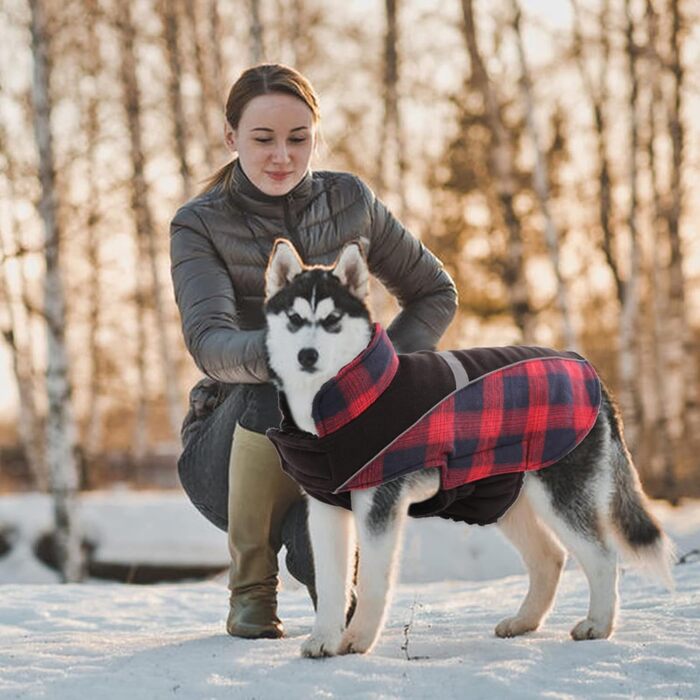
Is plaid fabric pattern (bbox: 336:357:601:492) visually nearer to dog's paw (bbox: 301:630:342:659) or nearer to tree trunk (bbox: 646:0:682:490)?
dog's paw (bbox: 301:630:342:659)

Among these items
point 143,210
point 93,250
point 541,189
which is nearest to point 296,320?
point 541,189

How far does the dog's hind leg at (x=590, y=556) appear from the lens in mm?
3765

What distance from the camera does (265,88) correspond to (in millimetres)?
3871

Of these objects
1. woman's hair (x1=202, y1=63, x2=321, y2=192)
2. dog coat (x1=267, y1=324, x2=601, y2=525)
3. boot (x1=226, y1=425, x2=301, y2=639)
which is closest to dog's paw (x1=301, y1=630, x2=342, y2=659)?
dog coat (x1=267, y1=324, x2=601, y2=525)

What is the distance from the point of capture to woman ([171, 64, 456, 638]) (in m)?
3.88

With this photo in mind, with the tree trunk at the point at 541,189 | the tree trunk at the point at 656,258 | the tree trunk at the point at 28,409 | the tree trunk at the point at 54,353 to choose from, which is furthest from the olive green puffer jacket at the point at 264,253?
the tree trunk at the point at 28,409

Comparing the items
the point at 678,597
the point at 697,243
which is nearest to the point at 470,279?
the point at 697,243

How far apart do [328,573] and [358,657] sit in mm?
286

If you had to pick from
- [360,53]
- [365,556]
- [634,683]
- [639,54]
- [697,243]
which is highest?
[360,53]

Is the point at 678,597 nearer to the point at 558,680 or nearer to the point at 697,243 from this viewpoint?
the point at 558,680

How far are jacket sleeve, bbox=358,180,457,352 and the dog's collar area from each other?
760mm

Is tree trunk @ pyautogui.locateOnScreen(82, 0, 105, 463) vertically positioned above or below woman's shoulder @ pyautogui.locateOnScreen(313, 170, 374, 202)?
above

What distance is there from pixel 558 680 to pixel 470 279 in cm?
1799

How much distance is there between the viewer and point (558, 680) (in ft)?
11.1
